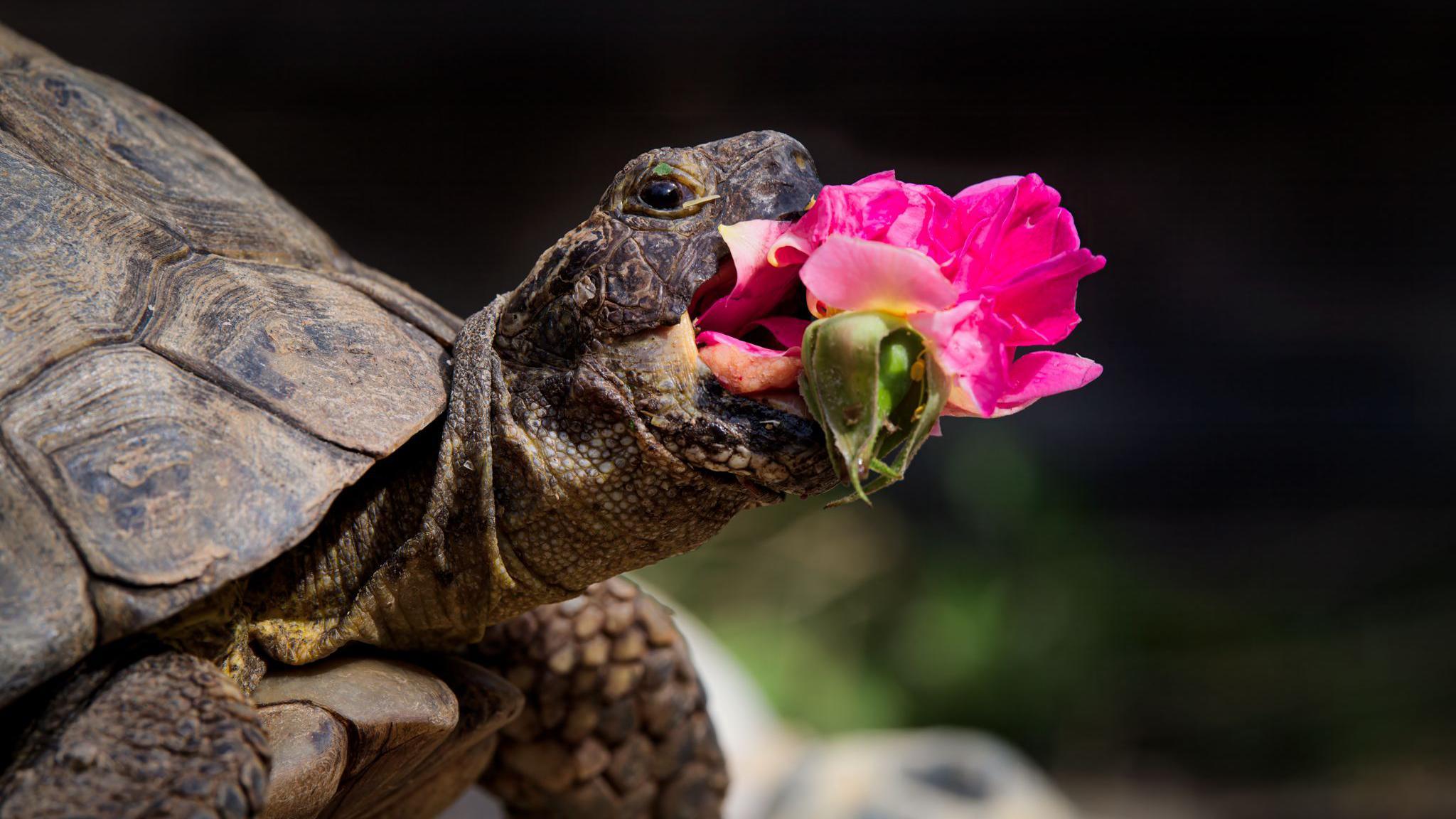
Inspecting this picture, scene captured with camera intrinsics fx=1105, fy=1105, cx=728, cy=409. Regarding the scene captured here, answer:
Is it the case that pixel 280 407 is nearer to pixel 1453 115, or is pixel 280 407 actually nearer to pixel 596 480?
pixel 596 480

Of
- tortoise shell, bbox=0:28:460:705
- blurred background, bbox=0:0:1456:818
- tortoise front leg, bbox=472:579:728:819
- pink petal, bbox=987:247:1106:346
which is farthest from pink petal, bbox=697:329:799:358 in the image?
blurred background, bbox=0:0:1456:818

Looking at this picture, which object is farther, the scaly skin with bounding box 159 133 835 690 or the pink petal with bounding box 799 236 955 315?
the scaly skin with bounding box 159 133 835 690

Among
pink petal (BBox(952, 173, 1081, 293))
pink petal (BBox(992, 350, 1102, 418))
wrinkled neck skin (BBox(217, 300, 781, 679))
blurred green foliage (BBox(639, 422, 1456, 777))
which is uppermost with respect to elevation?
pink petal (BBox(952, 173, 1081, 293))

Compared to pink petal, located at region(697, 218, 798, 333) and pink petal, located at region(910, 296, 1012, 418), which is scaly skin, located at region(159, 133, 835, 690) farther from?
pink petal, located at region(910, 296, 1012, 418)

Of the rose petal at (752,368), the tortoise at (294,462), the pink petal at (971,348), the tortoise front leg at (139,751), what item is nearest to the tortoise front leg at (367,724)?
the tortoise at (294,462)

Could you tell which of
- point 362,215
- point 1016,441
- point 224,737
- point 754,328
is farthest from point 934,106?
point 224,737

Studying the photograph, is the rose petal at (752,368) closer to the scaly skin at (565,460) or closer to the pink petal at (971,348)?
the scaly skin at (565,460)
